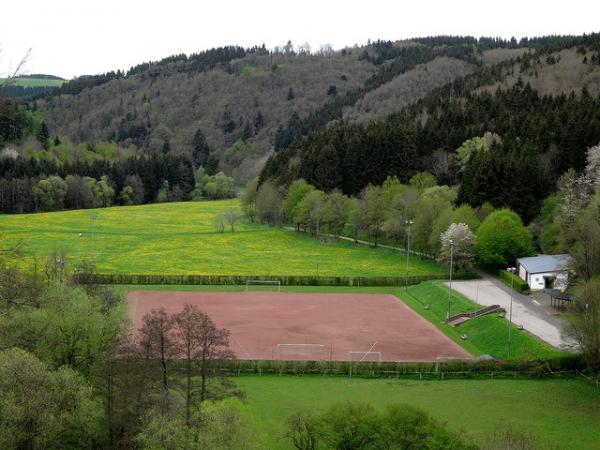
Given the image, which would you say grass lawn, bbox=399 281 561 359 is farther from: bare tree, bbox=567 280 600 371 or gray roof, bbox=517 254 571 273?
gray roof, bbox=517 254 571 273

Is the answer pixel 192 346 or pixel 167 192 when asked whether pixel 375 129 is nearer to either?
pixel 167 192

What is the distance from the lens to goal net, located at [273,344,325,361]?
170ft

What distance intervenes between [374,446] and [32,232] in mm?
94789

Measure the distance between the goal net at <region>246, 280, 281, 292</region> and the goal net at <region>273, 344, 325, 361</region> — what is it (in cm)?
Answer: 2395

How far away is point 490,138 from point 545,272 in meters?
49.8

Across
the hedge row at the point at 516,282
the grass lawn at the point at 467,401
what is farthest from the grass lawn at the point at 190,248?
the grass lawn at the point at 467,401

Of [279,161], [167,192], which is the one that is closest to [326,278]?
[279,161]

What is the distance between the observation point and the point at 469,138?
12388 centimetres

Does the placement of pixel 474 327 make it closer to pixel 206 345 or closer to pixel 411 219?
pixel 206 345

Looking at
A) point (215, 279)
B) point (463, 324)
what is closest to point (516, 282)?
point (463, 324)

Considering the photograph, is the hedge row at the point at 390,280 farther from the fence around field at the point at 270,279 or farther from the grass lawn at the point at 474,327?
the grass lawn at the point at 474,327

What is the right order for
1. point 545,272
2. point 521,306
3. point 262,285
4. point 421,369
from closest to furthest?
point 421,369
point 521,306
point 545,272
point 262,285

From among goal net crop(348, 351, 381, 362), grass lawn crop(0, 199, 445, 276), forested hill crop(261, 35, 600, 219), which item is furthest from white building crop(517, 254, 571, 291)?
goal net crop(348, 351, 381, 362)

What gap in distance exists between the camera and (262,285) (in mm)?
80812
